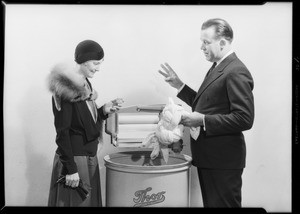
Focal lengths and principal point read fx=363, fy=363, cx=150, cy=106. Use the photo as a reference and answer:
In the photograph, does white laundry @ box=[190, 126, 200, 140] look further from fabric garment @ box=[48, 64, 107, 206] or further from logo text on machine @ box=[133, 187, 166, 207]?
fabric garment @ box=[48, 64, 107, 206]

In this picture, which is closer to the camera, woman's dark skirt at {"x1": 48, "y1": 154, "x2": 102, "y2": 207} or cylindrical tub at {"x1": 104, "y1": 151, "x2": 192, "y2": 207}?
cylindrical tub at {"x1": 104, "y1": 151, "x2": 192, "y2": 207}

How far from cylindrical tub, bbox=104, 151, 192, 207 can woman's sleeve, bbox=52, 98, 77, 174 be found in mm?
250

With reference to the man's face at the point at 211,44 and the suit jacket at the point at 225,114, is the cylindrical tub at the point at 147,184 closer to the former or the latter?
the suit jacket at the point at 225,114

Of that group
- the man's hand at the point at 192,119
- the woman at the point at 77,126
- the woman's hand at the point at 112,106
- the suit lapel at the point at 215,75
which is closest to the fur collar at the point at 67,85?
the woman at the point at 77,126

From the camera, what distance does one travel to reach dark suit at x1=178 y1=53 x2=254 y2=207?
2506mm

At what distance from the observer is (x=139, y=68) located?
2.66 metres

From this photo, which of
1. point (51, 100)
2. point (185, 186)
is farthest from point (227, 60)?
point (51, 100)

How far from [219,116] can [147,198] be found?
0.76 meters

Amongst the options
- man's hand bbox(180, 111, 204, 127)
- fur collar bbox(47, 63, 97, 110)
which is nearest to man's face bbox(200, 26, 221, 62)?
man's hand bbox(180, 111, 204, 127)

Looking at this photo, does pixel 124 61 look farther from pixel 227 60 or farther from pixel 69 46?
pixel 227 60

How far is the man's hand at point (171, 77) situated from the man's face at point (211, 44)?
0.89ft

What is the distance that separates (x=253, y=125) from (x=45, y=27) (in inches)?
66.2

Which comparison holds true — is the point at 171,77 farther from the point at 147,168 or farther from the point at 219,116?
the point at 147,168

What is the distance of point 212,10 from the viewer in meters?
2.65
